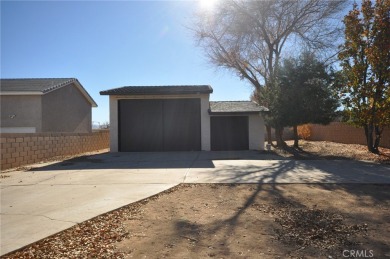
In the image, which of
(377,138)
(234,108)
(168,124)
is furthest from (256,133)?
(377,138)

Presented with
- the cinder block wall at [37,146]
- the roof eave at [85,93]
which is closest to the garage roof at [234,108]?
the cinder block wall at [37,146]

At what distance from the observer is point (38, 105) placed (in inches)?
785

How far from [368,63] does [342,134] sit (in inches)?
383

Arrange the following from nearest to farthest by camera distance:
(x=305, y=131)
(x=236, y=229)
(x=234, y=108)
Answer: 1. (x=236, y=229)
2. (x=234, y=108)
3. (x=305, y=131)

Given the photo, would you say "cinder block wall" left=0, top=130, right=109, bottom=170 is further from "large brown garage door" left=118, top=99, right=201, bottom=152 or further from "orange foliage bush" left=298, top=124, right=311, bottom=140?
"orange foliage bush" left=298, top=124, right=311, bottom=140

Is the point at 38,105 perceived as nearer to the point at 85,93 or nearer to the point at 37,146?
the point at 85,93

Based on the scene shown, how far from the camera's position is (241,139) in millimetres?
18188

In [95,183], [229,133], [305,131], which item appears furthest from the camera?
[305,131]

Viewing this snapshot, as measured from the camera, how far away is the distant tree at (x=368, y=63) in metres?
13.5

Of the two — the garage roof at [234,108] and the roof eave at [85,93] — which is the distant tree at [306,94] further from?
the roof eave at [85,93]

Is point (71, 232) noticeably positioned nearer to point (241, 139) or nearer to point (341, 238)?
point (341, 238)

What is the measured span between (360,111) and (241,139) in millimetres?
6545

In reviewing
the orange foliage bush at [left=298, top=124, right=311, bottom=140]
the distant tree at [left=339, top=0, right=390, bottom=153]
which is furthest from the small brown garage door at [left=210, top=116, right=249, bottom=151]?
the orange foliage bush at [left=298, top=124, right=311, bottom=140]

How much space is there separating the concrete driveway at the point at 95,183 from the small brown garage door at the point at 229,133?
21.9ft
